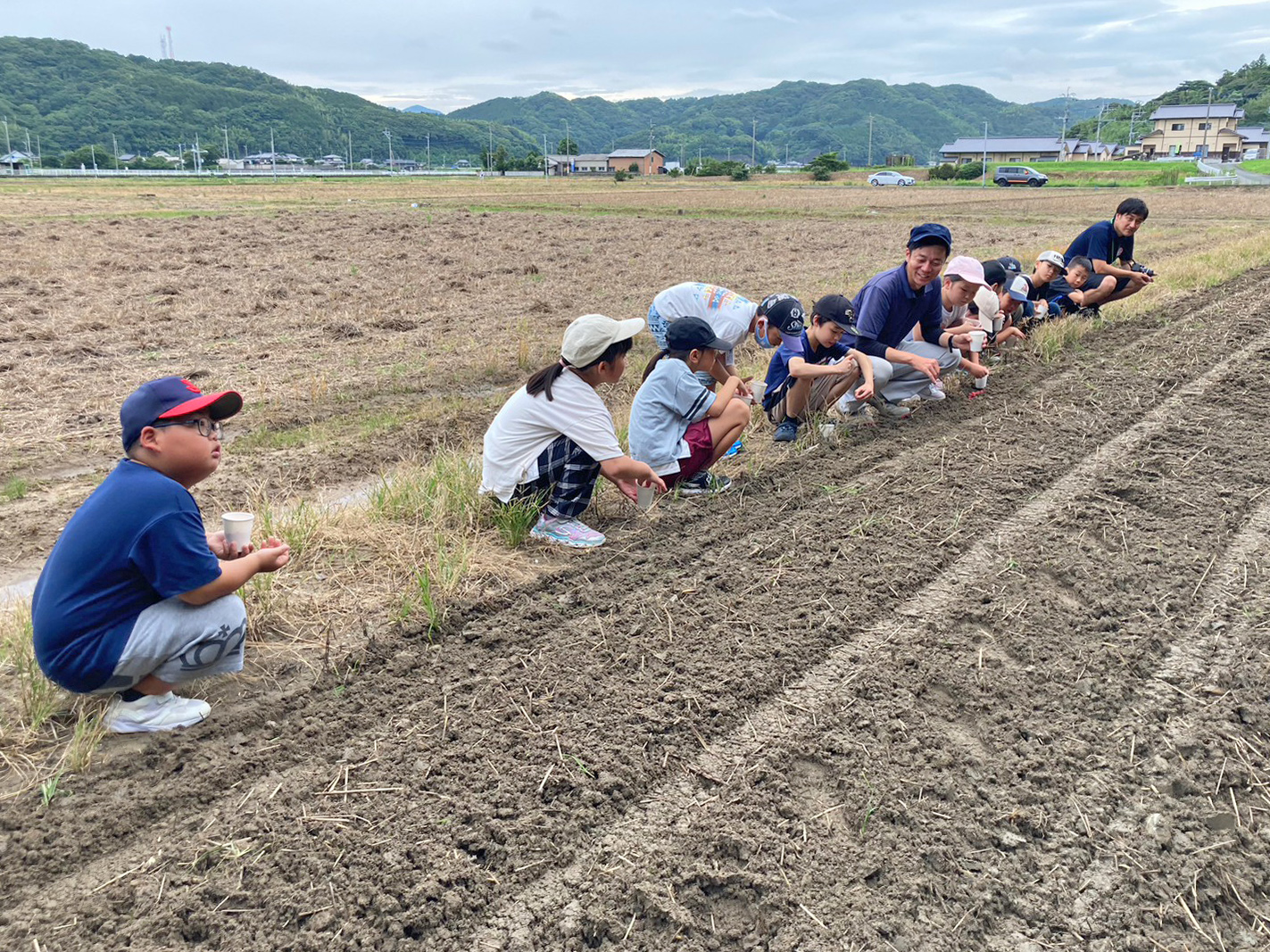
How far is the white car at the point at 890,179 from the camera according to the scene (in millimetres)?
54562

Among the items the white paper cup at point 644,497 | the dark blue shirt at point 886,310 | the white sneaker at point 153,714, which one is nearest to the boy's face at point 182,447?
the white sneaker at point 153,714

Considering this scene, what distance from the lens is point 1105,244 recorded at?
9266 mm

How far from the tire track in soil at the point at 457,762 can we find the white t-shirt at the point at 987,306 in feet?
12.5

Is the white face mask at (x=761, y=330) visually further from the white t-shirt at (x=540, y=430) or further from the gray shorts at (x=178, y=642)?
the gray shorts at (x=178, y=642)

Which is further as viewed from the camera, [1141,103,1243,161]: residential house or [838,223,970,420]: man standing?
[1141,103,1243,161]: residential house

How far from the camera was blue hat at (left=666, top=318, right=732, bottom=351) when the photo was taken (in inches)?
186

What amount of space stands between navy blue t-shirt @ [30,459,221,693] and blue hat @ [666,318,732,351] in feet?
8.93

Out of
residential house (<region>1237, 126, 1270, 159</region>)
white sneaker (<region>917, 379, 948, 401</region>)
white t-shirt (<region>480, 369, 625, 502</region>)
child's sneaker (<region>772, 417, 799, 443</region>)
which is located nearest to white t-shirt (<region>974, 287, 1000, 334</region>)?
white sneaker (<region>917, 379, 948, 401</region>)

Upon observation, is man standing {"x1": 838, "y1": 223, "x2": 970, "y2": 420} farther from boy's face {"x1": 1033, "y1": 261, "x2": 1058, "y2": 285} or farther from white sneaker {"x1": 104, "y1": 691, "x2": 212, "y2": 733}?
white sneaker {"x1": 104, "y1": 691, "x2": 212, "y2": 733}

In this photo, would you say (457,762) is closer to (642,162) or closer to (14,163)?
(14,163)

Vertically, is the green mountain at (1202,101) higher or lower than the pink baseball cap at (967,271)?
higher

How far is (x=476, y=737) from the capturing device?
2885mm

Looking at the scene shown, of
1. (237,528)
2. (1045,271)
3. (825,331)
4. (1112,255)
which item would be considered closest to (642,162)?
(1112,255)

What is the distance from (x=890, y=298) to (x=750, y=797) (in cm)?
443
